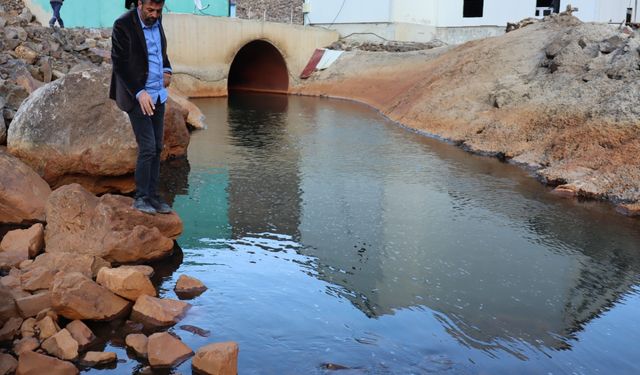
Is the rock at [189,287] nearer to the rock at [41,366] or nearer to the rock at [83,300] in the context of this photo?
the rock at [83,300]

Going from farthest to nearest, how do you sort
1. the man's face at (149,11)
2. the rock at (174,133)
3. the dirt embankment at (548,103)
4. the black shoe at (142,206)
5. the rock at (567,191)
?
the rock at (174,133) < the dirt embankment at (548,103) < the rock at (567,191) < the black shoe at (142,206) < the man's face at (149,11)

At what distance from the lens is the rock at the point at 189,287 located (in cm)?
485

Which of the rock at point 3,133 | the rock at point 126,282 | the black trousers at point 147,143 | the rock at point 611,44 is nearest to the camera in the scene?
the rock at point 126,282

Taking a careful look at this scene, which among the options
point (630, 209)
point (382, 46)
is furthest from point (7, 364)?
point (382, 46)

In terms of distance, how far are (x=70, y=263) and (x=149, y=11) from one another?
1.97 metres

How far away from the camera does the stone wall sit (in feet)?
95.6

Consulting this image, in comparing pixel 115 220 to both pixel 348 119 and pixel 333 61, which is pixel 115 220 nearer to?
pixel 348 119

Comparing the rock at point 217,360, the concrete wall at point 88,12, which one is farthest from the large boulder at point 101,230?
the concrete wall at point 88,12

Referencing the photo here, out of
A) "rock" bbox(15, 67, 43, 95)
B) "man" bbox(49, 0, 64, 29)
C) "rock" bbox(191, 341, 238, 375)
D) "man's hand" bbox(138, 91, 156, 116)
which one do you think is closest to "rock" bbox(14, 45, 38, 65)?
"rock" bbox(15, 67, 43, 95)

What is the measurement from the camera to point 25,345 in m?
3.87

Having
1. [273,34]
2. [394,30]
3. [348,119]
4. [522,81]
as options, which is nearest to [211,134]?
[348,119]

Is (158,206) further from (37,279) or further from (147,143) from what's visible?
(37,279)

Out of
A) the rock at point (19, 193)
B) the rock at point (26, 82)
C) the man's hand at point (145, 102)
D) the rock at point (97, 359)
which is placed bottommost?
the rock at point (97, 359)

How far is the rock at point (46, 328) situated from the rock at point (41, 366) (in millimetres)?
327
